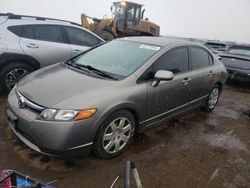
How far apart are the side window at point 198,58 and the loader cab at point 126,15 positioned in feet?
31.1

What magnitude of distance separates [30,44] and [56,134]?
10.0 feet

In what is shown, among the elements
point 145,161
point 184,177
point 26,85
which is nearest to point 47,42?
point 26,85

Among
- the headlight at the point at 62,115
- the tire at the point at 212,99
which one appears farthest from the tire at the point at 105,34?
the headlight at the point at 62,115

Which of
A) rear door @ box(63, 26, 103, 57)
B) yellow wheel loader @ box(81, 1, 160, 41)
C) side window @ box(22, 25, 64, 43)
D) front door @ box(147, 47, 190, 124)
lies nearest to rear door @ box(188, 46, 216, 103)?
front door @ box(147, 47, 190, 124)

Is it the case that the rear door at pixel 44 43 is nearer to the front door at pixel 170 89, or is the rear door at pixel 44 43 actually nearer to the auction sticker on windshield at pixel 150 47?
the auction sticker on windshield at pixel 150 47

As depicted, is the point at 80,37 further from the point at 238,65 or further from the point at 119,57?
the point at 238,65

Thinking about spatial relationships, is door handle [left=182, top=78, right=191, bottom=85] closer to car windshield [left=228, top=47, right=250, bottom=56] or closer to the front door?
the front door

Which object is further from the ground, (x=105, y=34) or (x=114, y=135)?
(x=105, y=34)

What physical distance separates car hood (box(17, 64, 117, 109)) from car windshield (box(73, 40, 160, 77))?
33cm

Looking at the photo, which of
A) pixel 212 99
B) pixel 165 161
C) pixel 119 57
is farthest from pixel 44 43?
pixel 212 99

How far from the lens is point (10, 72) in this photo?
184 inches

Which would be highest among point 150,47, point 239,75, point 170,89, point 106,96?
point 150,47

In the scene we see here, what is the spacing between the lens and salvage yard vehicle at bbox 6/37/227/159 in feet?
8.46

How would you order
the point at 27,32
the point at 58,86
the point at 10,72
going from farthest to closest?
the point at 27,32 < the point at 10,72 < the point at 58,86
